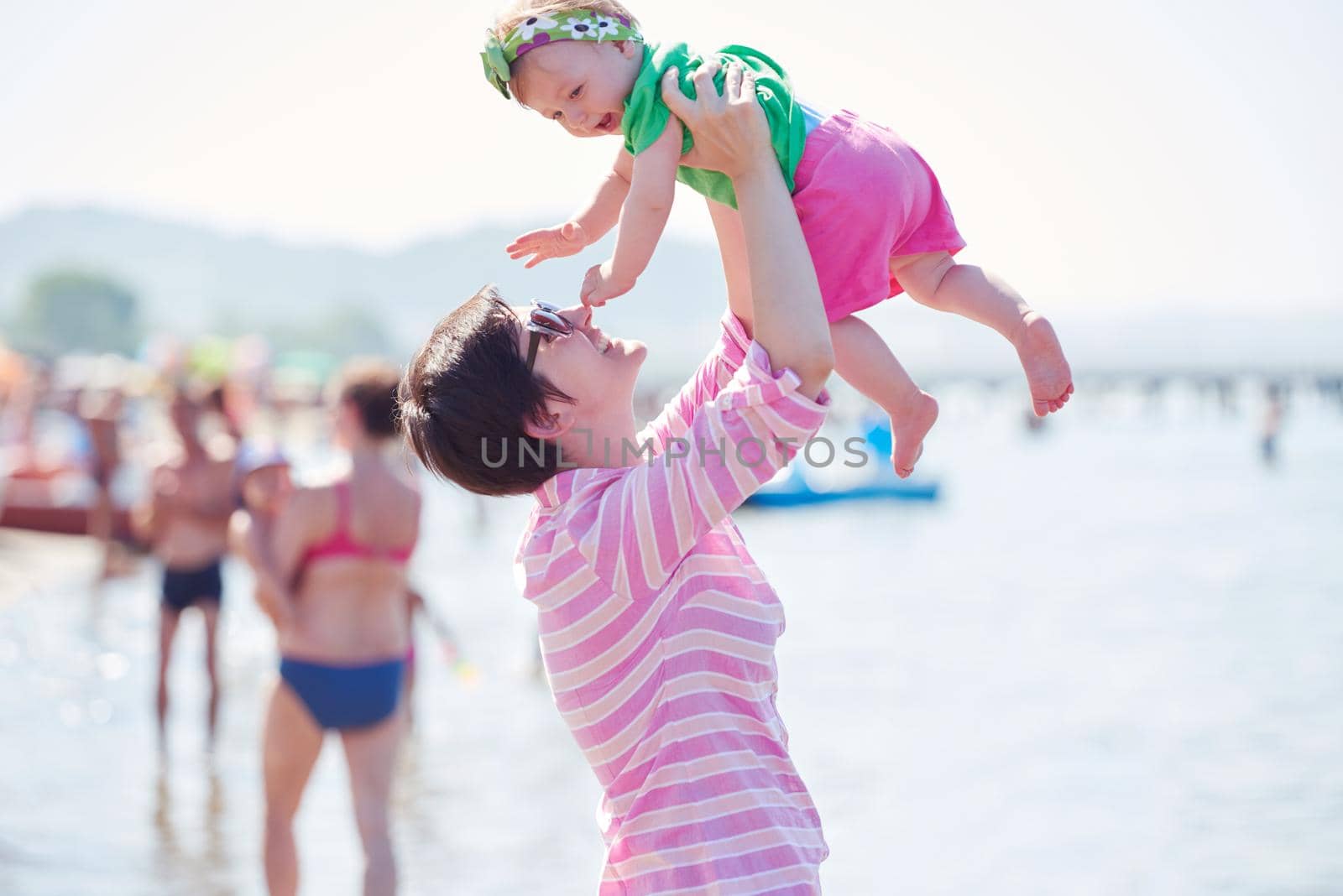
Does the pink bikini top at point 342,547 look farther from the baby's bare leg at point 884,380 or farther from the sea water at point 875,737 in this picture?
the baby's bare leg at point 884,380

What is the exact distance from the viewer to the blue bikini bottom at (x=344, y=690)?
432 centimetres

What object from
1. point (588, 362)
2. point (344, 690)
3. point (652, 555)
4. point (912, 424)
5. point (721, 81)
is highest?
point (721, 81)

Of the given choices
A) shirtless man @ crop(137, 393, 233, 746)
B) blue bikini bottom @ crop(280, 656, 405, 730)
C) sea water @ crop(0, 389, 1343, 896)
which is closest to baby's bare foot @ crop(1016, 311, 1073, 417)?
blue bikini bottom @ crop(280, 656, 405, 730)

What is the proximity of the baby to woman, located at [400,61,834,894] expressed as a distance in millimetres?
81

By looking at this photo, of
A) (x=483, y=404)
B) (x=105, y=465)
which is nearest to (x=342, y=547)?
(x=483, y=404)

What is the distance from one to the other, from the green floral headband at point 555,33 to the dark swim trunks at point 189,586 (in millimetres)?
6605

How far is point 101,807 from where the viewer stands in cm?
743

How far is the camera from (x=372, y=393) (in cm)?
464

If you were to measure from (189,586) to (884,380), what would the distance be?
682 centimetres

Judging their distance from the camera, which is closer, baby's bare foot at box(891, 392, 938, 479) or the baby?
the baby

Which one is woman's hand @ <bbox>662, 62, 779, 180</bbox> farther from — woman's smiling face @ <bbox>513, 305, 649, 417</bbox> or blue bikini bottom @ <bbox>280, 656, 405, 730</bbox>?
blue bikini bottom @ <bbox>280, 656, 405, 730</bbox>

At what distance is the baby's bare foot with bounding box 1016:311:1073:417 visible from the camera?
199 cm

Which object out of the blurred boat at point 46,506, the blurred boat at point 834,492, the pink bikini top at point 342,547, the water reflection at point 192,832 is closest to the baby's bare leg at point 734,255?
the pink bikini top at point 342,547

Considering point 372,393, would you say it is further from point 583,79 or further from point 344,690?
point 583,79
